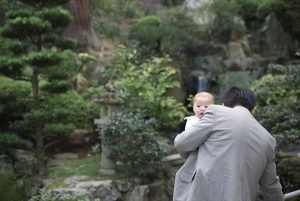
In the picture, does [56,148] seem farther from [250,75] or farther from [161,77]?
[250,75]

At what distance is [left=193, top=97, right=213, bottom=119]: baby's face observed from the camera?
8.70ft

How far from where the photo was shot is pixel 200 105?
8.79 ft

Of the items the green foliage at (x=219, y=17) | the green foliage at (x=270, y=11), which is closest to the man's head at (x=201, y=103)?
the green foliage at (x=219, y=17)

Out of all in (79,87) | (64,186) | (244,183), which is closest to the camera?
(244,183)

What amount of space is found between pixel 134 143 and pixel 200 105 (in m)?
3.49

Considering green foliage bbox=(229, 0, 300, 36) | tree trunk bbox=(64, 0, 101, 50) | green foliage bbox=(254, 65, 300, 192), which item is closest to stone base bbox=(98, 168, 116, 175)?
green foliage bbox=(254, 65, 300, 192)

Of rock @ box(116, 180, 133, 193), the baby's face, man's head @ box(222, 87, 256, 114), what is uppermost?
man's head @ box(222, 87, 256, 114)

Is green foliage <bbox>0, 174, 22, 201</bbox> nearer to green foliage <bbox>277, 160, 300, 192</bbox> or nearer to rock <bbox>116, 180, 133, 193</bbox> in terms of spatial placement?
rock <bbox>116, 180, 133, 193</bbox>

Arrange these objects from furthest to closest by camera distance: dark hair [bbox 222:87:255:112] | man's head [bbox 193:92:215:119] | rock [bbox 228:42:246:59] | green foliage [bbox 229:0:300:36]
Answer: green foliage [bbox 229:0:300:36]
rock [bbox 228:42:246:59]
man's head [bbox 193:92:215:119]
dark hair [bbox 222:87:255:112]

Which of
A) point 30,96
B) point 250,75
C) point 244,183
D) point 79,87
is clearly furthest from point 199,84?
point 244,183

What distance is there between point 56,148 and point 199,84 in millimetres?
5442

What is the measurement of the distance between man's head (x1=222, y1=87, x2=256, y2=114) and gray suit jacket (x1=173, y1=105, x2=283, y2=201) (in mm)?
68

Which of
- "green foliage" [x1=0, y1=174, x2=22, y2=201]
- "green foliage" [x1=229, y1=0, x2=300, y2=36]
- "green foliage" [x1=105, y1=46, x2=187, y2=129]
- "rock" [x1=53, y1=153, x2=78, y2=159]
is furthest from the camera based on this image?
"green foliage" [x1=229, y1=0, x2=300, y2=36]

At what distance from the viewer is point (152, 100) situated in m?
6.64
